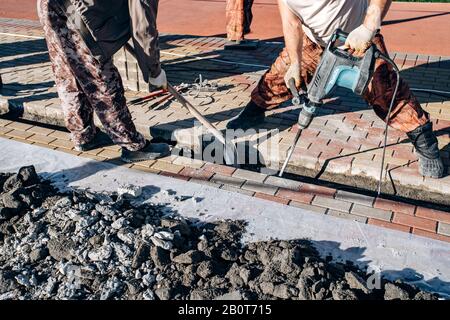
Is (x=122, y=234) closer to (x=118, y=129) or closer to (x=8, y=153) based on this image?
(x=118, y=129)

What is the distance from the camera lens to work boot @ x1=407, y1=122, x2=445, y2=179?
Answer: 3.14 meters

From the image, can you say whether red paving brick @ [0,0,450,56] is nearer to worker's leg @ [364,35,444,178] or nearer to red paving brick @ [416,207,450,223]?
worker's leg @ [364,35,444,178]

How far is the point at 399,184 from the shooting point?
3.27 meters

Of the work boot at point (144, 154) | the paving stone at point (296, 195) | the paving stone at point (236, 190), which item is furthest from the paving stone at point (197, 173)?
the paving stone at point (296, 195)

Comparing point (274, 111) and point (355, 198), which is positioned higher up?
point (274, 111)

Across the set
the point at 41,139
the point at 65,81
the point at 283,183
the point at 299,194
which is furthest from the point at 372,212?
the point at 41,139

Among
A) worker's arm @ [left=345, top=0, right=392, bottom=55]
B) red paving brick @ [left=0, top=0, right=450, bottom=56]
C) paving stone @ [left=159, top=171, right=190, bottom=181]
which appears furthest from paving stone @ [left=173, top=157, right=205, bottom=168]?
red paving brick @ [left=0, top=0, right=450, bottom=56]

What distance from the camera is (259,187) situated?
10.3 feet

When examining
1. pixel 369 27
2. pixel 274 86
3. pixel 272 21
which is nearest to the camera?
pixel 369 27

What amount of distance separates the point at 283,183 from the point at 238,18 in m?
4.08

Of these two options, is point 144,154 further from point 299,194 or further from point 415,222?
point 415,222

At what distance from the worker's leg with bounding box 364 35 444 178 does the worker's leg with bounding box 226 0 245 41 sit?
141 inches

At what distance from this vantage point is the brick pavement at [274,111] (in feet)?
11.3

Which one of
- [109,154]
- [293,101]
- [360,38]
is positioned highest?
[360,38]
